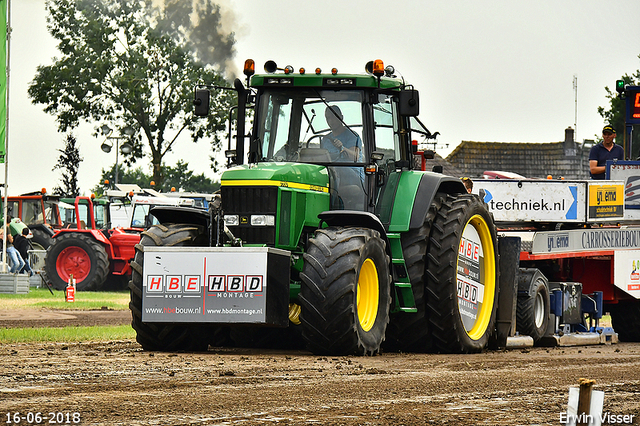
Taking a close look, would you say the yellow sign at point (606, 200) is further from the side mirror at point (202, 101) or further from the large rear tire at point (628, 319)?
the side mirror at point (202, 101)

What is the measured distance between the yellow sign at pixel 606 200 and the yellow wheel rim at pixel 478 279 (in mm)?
3343

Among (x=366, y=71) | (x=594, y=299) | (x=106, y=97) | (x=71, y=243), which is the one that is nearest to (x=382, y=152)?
(x=366, y=71)

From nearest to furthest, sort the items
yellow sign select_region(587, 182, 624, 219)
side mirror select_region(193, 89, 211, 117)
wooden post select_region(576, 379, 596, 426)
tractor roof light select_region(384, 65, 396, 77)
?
wooden post select_region(576, 379, 596, 426) → side mirror select_region(193, 89, 211, 117) → tractor roof light select_region(384, 65, 396, 77) → yellow sign select_region(587, 182, 624, 219)

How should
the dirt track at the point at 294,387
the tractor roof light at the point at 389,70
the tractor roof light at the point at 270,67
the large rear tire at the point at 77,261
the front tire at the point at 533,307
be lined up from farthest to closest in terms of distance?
the large rear tire at the point at 77,261 < the front tire at the point at 533,307 < the tractor roof light at the point at 389,70 < the tractor roof light at the point at 270,67 < the dirt track at the point at 294,387

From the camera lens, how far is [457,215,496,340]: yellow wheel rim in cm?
1138

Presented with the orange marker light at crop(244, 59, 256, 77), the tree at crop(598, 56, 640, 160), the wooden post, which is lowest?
Answer: the wooden post

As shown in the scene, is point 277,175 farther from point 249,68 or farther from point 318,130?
point 249,68

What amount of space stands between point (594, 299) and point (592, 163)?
224 centimetres

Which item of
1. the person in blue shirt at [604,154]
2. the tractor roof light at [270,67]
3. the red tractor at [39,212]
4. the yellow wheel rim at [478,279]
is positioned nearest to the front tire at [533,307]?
the yellow wheel rim at [478,279]

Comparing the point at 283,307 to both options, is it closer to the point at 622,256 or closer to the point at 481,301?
the point at 481,301

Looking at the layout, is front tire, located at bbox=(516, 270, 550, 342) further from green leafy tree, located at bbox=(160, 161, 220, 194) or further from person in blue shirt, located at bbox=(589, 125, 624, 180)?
green leafy tree, located at bbox=(160, 161, 220, 194)

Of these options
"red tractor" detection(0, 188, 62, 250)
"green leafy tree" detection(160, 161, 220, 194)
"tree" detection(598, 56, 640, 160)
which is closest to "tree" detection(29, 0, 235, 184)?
"red tractor" detection(0, 188, 62, 250)

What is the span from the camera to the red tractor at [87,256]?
26828mm

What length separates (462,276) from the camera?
37.1 ft
